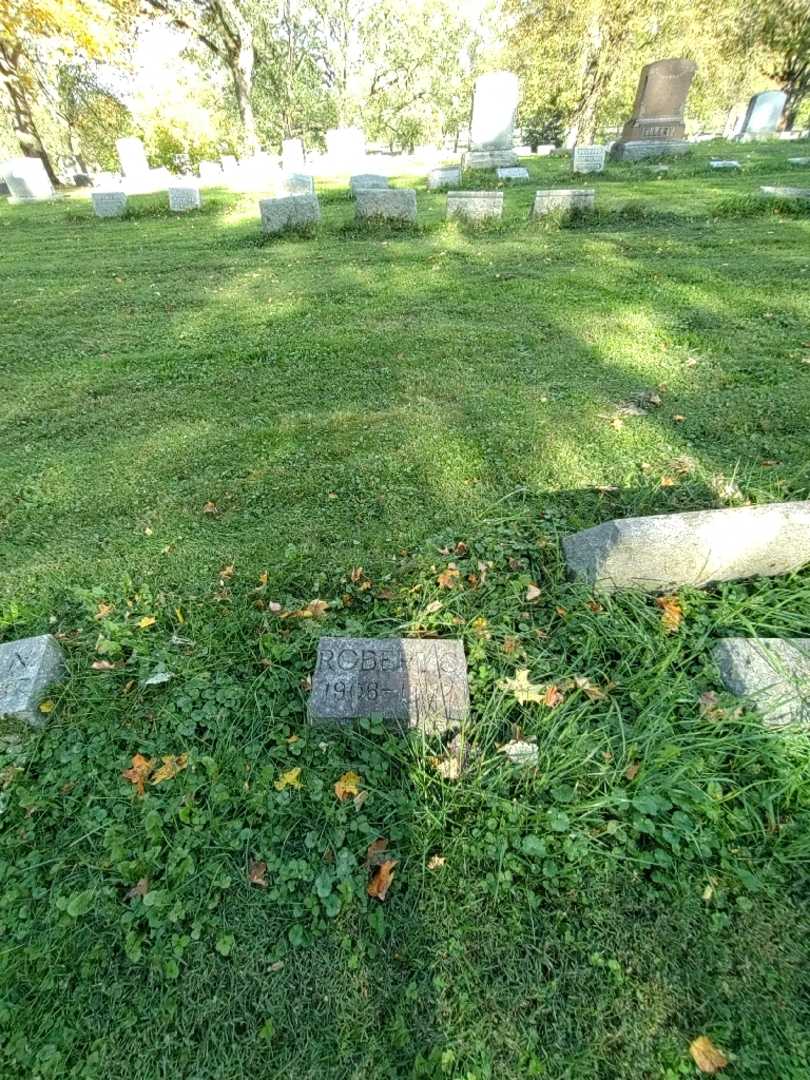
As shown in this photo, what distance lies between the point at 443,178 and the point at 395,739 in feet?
46.9

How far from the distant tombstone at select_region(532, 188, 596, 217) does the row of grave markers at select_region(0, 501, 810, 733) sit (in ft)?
26.2

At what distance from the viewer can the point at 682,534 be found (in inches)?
95.6

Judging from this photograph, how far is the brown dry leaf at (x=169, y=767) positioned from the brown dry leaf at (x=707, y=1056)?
5.99ft

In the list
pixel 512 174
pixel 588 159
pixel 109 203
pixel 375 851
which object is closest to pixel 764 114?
pixel 588 159

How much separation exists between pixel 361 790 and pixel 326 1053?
71cm

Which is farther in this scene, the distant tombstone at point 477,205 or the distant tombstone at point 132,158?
the distant tombstone at point 132,158

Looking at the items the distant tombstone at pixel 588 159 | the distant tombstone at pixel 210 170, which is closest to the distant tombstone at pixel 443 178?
the distant tombstone at pixel 588 159

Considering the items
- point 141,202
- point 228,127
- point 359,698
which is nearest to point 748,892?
point 359,698

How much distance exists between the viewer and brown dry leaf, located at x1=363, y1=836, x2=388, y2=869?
6.01ft

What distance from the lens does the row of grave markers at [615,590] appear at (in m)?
2.14

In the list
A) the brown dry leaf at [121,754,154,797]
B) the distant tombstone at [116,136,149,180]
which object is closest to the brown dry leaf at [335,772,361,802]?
the brown dry leaf at [121,754,154,797]

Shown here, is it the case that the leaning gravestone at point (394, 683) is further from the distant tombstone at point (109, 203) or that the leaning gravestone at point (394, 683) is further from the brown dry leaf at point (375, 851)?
the distant tombstone at point (109, 203)

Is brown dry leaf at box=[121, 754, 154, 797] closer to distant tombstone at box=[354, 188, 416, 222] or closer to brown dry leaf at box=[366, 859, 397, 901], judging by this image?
brown dry leaf at box=[366, 859, 397, 901]

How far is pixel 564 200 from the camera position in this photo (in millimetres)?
8516
